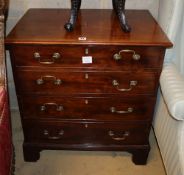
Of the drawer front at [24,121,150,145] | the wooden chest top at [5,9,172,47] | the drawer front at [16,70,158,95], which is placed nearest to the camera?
the wooden chest top at [5,9,172,47]

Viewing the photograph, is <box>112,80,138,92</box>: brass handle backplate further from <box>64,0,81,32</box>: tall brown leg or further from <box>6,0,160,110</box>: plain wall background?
<box>6,0,160,110</box>: plain wall background

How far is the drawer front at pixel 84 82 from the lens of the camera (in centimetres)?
123

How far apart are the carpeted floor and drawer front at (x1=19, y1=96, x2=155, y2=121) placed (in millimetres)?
350

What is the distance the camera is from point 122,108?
1.35m

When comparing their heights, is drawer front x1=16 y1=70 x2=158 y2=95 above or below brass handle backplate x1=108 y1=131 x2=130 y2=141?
above

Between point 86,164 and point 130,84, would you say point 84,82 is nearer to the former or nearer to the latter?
point 130,84

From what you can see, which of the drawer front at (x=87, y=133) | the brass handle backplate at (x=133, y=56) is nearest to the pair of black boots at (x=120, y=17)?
the brass handle backplate at (x=133, y=56)

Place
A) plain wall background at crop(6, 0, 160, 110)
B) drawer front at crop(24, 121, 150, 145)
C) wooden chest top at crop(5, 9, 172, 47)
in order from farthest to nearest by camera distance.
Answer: plain wall background at crop(6, 0, 160, 110) < drawer front at crop(24, 121, 150, 145) < wooden chest top at crop(5, 9, 172, 47)

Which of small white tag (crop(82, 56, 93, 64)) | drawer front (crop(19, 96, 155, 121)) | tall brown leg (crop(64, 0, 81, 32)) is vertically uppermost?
tall brown leg (crop(64, 0, 81, 32))

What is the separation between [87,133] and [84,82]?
14.1 inches

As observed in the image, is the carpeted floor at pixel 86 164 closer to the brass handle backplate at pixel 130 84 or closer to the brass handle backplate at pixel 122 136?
the brass handle backplate at pixel 122 136

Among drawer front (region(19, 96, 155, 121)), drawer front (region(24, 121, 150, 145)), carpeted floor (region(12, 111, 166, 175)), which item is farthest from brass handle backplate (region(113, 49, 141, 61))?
carpeted floor (region(12, 111, 166, 175))

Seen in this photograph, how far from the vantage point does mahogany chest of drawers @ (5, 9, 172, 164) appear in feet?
3.78

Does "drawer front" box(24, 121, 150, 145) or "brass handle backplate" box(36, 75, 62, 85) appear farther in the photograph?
"drawer front" box(24, 121, 150, 145)
